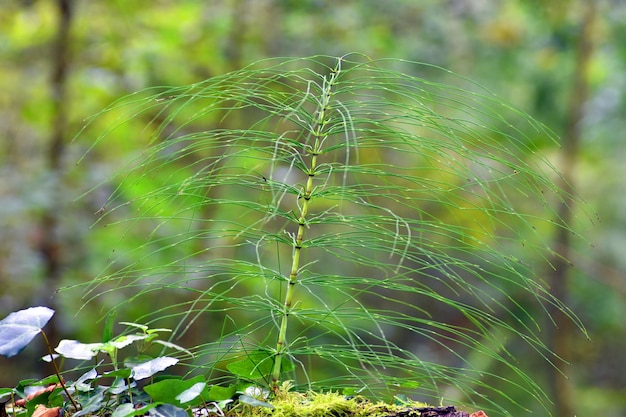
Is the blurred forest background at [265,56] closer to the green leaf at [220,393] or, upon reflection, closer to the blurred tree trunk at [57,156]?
the blurred tree trunk at [57,156]

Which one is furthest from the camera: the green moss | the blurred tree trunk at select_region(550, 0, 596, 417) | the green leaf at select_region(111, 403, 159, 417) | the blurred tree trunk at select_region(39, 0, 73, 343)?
the blurred tree trunk at select_region(550, 0, 596, 417)

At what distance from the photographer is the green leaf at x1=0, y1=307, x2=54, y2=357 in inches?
30.2

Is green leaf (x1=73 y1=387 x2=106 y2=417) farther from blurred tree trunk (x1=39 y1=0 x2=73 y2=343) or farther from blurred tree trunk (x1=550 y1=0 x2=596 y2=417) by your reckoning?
blurred tree trunk (x1=550 y1=0 x2=596 y2=417)

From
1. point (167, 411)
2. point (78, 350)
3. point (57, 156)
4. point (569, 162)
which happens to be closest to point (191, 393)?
point (167, 411)

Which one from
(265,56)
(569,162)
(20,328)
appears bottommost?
(569,162)

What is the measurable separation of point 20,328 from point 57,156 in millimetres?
2365

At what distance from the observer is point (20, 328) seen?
0.80 m

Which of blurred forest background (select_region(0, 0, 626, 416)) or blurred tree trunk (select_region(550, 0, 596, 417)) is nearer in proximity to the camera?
blurred forest background (select_region(0, 0, 626, 416))

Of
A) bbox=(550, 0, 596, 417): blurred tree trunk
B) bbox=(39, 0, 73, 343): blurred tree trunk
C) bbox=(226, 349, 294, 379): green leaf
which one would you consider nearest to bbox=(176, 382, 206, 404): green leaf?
bbox=(226, 349, 294, 379): green leaf

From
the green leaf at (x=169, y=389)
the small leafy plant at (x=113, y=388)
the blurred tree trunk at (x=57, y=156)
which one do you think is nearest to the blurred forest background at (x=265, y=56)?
the blurred tree trunk at (x=57, y=156)

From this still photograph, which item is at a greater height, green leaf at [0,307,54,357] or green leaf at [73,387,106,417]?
green leaf at [0,307,54,357]

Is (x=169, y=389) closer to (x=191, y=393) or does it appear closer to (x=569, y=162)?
(x=191, y=393)

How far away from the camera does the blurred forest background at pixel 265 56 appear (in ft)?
9.89

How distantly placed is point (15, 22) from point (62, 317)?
4.90ft
